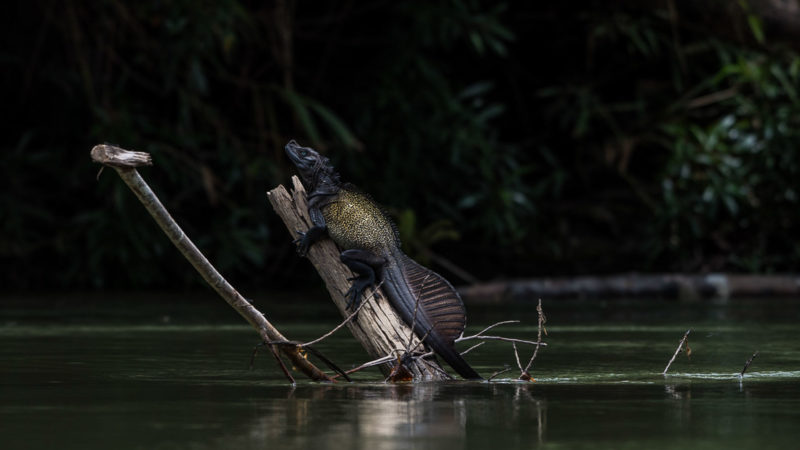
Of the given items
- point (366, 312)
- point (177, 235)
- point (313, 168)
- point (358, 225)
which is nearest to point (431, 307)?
point (366, 312)

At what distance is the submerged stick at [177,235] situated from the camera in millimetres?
3312

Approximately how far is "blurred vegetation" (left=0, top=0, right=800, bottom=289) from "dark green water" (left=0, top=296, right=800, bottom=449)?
14.2 ft

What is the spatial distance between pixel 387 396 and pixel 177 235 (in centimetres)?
72

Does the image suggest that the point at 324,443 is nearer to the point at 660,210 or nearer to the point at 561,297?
the point at 561,297

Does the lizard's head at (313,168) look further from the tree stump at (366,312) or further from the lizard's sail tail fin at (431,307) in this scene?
the lizard's sail tail fin at (431,307)

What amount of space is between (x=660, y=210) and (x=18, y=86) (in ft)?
19.6

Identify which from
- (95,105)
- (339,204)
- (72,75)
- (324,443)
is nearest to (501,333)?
(339,204)

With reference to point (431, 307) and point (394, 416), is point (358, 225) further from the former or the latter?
point (394, 416)

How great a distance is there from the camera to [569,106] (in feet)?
42.2

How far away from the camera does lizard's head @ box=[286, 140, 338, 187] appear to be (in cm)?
451

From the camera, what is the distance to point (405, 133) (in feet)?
37.7

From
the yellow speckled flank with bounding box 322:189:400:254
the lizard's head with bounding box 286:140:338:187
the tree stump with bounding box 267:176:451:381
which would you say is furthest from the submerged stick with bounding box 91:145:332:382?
the lizard's head with bounding box 286:140:338:187

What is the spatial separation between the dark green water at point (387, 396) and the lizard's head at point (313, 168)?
0.67 m

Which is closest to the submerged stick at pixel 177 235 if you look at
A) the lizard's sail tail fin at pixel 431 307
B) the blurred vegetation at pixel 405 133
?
the lizard's sail tail fin at pixel 431 307
